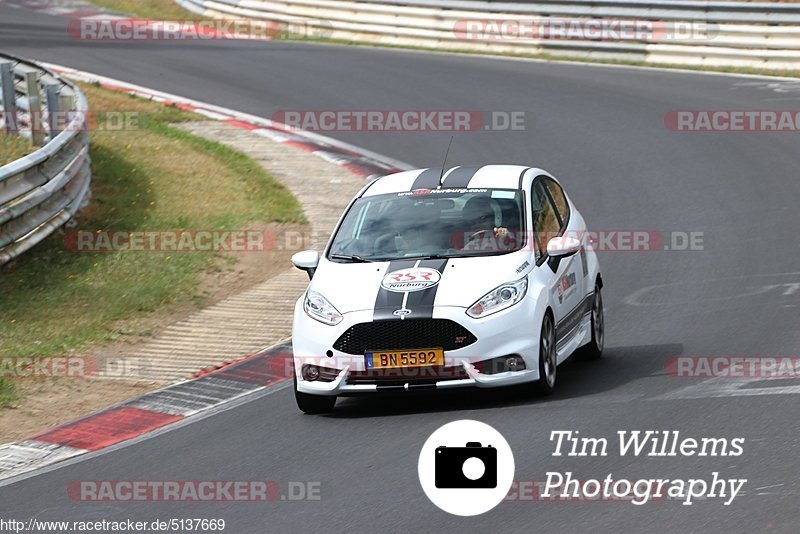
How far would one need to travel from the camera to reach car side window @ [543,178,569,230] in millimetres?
11500

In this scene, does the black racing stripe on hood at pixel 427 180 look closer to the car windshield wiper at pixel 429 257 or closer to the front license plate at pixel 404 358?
the car windshield wiper at pixel 429 257

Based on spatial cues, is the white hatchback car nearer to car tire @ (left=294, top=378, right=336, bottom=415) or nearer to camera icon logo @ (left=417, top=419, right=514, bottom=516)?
car tire @ (left=294, top=378, right=336, bottom=415)

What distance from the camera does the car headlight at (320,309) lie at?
9.86 metres

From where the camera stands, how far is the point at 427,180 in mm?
11281

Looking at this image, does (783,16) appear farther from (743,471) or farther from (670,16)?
(743,471)

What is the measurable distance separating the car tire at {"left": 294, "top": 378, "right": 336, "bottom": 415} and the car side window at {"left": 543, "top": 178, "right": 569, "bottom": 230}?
2.49 m

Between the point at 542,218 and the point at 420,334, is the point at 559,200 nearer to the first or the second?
the point at 542,218

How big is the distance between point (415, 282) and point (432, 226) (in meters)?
0.89

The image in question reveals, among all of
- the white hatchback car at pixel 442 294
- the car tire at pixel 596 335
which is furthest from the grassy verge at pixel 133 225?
the car tire at pixel 596 335

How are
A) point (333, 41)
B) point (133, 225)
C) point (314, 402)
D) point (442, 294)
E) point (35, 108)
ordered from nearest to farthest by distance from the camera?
point (442, 294), point (314, 402), point (133, 225), point (35, 108), point (333, 41)

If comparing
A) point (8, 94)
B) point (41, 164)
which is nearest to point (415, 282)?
point (41, 164)

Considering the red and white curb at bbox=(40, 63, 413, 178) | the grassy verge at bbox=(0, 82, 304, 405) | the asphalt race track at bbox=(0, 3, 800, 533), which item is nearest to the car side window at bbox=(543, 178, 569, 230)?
the asphalt race track at bbox=(0, 3, 800, 533)

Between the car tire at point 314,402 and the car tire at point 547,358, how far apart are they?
59.5 inches

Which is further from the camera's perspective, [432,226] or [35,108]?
[35,108]
